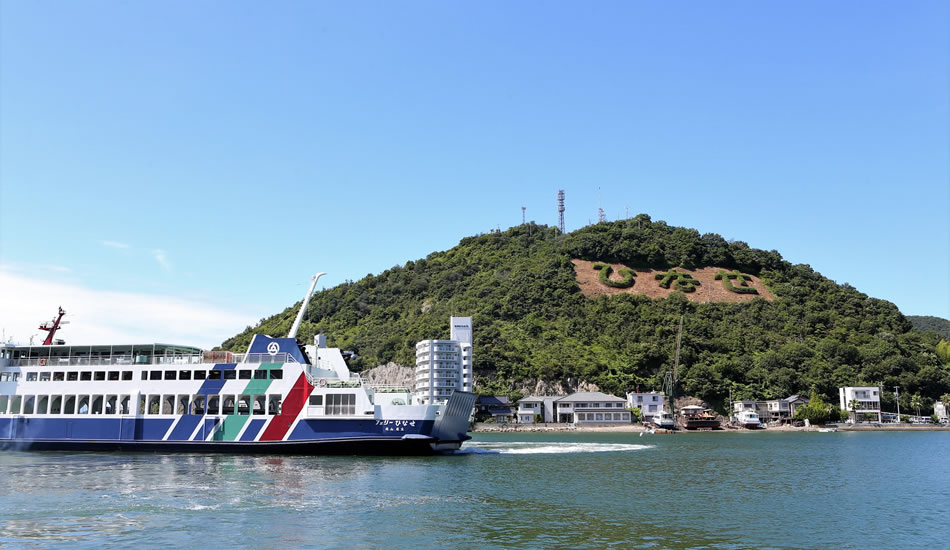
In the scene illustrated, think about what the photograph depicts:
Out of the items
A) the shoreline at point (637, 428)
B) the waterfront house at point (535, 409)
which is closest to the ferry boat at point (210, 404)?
the shoreline at point (637, 428)

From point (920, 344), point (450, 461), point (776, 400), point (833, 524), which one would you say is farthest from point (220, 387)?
point (920, 344)

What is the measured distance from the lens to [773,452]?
179 ft

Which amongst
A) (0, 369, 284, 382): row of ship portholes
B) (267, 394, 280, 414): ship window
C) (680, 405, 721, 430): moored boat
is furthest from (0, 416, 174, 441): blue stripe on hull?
(680, 405, 721, 430): moored boat

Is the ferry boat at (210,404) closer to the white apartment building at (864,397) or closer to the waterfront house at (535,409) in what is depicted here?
the waterfront house at (535,409)

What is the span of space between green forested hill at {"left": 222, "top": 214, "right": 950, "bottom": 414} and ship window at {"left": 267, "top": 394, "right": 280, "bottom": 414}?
2899 inches

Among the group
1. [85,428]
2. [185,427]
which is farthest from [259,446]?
[85,428]

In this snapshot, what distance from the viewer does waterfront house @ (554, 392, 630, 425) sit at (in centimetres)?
10294

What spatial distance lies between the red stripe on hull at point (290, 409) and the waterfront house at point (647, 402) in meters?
74.4

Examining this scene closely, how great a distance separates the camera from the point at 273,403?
4253cm

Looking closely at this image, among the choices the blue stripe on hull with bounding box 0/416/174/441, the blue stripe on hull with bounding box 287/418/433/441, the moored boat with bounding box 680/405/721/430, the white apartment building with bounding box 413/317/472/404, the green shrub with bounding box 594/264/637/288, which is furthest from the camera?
the green shrub with bounding box 594/264/637/288

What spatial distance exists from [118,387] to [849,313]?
131961 millimetres

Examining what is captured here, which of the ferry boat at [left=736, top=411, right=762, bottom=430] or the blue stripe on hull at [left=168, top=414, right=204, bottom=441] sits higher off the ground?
the blue stripe on hull at [left=168, top=414, right=204, bottom=441]

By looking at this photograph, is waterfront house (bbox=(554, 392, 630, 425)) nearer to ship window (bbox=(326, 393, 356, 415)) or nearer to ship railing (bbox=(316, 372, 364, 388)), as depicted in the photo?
ship railing (bbox=(316, 372, 364, 388))

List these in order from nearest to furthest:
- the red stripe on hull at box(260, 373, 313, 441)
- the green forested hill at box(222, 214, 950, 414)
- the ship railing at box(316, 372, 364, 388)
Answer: the red stripe on hull at box(260, 373, 313, 441) → the ship railing at box(316, 372, 364, 388) → the green forested hill at box(222, 214, 950, 414)
